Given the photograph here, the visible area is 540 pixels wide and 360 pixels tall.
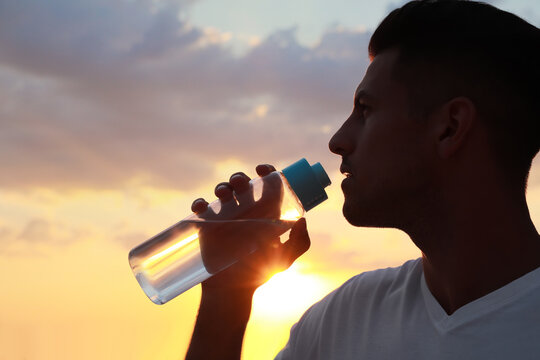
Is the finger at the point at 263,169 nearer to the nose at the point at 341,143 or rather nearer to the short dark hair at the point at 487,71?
the nose at the point at 341,143

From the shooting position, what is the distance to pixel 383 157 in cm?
202

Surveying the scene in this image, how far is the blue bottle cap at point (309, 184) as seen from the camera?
2137 millimetres

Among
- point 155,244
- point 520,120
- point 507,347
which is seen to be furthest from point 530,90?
point 155,244

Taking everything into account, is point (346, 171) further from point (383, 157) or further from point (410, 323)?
point (410, 323)

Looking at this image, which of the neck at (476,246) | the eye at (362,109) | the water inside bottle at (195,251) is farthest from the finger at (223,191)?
the neck at (476,246)

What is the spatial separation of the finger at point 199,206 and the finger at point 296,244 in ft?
1.28

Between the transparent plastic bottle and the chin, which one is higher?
the transparent plastic bottle

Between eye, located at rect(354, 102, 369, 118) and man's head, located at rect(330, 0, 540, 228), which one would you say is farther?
eye, located at rect(354, 102, 369, 118)

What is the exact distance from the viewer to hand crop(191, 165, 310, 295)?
2.24 m

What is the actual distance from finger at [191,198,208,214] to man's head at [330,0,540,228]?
618 millimetres

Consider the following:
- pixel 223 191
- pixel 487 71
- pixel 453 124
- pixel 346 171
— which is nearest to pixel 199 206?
pixel 223 191

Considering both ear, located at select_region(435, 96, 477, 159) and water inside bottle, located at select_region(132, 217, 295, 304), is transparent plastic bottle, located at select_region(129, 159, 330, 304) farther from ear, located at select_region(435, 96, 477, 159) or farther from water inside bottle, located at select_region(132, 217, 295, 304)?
ear, located at select_region(435, 96, 477, 159)

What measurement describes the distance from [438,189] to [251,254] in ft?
2.71

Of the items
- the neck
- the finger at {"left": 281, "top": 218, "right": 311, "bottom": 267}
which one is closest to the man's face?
the neck
